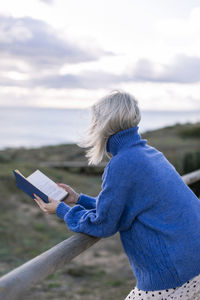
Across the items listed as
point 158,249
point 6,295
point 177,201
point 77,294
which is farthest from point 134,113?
point 77,294

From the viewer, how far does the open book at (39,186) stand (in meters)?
2.30

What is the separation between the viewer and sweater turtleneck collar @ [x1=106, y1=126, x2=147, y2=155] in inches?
80.2

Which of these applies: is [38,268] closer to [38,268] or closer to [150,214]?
[38,268]

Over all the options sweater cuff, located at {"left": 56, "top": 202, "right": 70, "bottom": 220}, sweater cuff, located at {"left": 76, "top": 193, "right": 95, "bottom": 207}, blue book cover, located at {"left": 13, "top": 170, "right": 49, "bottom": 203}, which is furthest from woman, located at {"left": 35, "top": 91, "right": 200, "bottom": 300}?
sweater cuff, located at {"left": 76, "top": 193, "right": 95, "bottom": 207}

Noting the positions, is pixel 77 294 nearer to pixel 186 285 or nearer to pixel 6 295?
pixel 186 285

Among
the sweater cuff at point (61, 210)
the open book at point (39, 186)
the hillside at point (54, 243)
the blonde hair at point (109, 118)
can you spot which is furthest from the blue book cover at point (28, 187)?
the hillside at point (54, 243)

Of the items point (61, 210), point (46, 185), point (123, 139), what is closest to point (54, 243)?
point (46, 185)

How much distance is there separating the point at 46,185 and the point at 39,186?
0.05 metres

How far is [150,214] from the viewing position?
1990 millimetres

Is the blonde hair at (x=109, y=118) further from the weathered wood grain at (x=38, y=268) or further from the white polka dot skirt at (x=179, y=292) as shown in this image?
the white polka dot skirt at (x=179, y=292)

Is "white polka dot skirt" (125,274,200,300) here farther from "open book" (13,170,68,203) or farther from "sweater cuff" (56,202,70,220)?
"open book" (13,170,68,203)

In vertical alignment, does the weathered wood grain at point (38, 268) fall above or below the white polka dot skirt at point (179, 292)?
above

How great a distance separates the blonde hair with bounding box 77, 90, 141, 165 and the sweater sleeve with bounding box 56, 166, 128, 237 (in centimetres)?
17

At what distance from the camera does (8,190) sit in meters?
9.30
